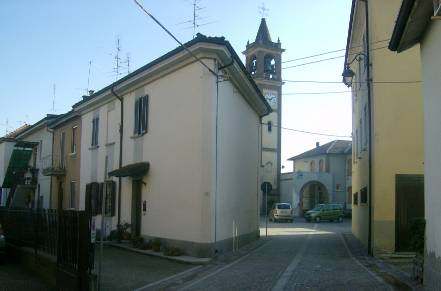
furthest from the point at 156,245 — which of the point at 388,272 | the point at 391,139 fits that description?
the point at 391,139

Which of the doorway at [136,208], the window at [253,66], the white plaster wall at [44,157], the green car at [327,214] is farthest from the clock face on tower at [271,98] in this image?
the doorway at [136,208]

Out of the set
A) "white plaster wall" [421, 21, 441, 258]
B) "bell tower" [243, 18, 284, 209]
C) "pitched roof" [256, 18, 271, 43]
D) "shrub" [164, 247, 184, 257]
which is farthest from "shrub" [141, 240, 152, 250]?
"pitched roof" [256, 18, 271, 43]

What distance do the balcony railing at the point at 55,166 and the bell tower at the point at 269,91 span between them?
1297 inches

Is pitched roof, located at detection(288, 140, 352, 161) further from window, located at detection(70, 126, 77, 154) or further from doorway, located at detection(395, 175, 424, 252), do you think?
doorway, located at detection(395, 175, 424, 252)

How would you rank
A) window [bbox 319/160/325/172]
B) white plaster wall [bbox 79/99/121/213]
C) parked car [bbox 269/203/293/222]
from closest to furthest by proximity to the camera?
white plaster wall [bbox 79/99/121/213], parked car [bbox 269/203/293/222], window [bbox 319/160/325/172]

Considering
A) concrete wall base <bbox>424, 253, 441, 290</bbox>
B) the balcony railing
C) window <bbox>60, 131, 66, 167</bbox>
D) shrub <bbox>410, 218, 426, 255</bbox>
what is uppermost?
window <bbox>60, 131, 66, 167</bbox>

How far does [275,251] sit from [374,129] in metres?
5.45

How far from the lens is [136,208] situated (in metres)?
19.2

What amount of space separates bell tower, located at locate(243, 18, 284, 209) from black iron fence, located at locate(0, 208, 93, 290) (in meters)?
47.0

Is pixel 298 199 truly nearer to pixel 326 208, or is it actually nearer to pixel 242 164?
pixel 326 208

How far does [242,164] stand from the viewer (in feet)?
66.2

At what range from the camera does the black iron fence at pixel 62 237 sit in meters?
9.44

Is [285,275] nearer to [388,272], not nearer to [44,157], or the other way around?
[388,272]

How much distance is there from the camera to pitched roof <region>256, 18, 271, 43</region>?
6103cm
